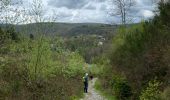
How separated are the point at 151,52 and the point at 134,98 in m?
4.46

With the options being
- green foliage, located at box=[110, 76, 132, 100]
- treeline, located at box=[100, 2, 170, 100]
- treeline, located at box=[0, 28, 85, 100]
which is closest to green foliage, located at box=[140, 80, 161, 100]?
treeline, located at box=[100, 2, 170, 100]

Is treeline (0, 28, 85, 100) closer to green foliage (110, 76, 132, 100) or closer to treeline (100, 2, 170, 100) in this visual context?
green foliage (110, 76, 132, 100)

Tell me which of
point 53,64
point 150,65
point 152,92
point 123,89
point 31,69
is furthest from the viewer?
point 53,64

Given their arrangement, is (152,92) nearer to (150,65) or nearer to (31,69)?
(150,65)

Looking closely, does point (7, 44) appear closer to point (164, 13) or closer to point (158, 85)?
point (158, 85)

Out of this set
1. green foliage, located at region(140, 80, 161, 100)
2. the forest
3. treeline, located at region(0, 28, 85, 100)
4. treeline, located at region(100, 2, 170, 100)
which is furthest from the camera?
treeline, located at region(0, 28, 85, 100)

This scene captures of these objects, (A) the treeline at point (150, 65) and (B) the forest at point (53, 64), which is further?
(B) the forest at point (53, 64)

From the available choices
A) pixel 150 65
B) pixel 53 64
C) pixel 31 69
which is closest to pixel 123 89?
pixel 150 65

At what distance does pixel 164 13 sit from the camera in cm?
3038

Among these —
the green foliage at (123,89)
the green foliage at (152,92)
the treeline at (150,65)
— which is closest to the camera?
the green foliage at (152,92)

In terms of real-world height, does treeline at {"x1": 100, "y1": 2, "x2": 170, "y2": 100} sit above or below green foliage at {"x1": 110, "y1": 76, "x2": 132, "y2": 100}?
above

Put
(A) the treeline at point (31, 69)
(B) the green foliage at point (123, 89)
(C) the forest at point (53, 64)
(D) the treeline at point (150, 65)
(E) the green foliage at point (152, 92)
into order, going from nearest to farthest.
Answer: (E) the green foliage at point (152, 92), (D) the treeline at point (150, 65), (C) the forest at point (53, 64), (A) the treeline at point (31, 69), (B) the green foliage at point (123, 89)

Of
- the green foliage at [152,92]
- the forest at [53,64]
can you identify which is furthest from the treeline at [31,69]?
the green foliage at [152,92]

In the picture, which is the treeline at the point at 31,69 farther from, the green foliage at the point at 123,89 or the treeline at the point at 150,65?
the treeline at the point at 150,65
